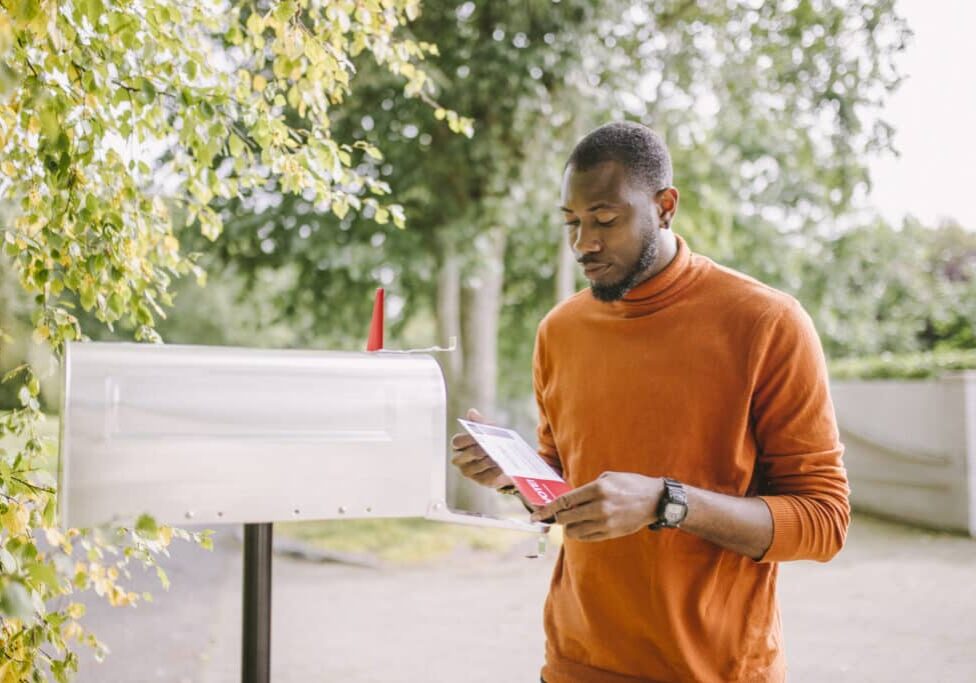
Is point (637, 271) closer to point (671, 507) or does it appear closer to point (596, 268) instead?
point (596, 268)

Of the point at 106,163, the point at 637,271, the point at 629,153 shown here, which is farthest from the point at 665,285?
the point at 106,163

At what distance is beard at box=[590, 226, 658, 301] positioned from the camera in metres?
1.99

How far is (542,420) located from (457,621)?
4.63m

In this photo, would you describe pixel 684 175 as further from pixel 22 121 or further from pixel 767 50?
pixel 22 121

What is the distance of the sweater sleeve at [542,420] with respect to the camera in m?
2.22

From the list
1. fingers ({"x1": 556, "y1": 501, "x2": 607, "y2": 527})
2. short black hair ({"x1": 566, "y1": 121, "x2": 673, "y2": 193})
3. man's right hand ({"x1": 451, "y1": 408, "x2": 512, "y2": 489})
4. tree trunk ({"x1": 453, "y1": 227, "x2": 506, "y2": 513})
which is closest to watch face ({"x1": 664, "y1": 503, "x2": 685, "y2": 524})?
fingers ({"x1": 556, "y1": 501, "x2": 607, "y2": 527})

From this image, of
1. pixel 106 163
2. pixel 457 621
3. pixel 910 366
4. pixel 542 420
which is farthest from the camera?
pixel 910 366

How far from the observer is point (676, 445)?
1.85 meters

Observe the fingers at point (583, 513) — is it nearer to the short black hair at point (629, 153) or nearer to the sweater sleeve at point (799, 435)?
the sweater sleeve at point (799, 435)

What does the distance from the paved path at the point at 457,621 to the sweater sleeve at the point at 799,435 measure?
3889 millimetres

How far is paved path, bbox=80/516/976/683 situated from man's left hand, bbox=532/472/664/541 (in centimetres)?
408

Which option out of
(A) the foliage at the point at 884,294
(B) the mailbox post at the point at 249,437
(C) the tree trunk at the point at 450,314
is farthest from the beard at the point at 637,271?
(A) the foliage at the point at 884,294

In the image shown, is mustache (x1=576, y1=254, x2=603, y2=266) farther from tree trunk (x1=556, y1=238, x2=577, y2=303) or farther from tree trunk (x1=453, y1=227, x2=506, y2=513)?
tree trunk (x1=453, y1=227, x2=506, y2=513)

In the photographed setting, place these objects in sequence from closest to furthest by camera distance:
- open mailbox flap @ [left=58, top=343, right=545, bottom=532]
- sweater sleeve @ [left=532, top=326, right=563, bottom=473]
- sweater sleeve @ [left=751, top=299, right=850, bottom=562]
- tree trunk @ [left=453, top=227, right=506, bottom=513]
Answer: open mailbox flap @ [left=58, top=343, right=545, bottom=532]
sweater sleeve @ [left=751, top=299, right=850, bottom=562]
sweater sleeve @ [left=532, top=326, right=563, bottom=473]
tree trunk @ [left=453, top=227, right=506, bottom=513]
